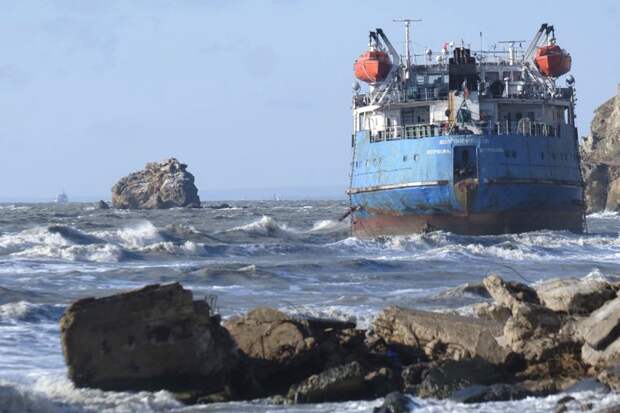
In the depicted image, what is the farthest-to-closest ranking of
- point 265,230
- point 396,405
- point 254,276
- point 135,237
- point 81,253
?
point 265,230 < point 135,237 < point 81,253 < point 254,276 < point 396,405

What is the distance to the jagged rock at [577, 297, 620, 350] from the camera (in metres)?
13.7

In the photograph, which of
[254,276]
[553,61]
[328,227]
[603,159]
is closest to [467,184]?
[553,61]

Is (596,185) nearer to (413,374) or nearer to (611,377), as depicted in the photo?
(413,374)

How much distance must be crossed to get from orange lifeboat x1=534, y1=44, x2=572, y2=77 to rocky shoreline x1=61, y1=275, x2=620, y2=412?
36819 mm

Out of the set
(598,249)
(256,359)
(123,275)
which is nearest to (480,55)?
(598,249)

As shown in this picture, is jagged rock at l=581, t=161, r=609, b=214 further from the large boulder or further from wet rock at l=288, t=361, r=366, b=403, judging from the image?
wet rock at l=288, t=361, r=366, b=403

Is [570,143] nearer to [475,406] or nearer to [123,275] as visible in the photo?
[123,275]

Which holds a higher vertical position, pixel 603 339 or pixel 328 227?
pixel 603 339

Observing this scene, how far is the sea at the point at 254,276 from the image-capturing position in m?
13.4

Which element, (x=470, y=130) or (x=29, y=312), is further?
(x=470, y=130)

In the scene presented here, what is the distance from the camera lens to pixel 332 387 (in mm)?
13648

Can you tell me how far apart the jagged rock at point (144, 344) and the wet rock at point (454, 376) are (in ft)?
7.45

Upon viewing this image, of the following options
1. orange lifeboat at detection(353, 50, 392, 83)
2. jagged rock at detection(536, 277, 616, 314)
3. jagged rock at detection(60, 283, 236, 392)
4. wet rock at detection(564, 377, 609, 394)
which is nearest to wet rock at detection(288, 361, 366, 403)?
jagged rock at detection(60, 283, 236, 392)

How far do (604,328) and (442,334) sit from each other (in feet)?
6.72
